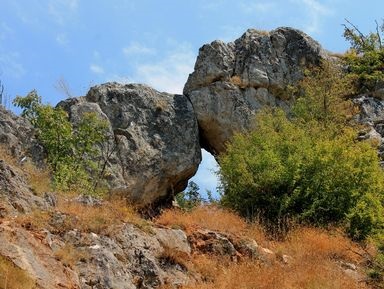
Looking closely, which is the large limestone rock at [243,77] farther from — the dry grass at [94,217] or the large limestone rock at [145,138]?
the dry grass at [94,217]

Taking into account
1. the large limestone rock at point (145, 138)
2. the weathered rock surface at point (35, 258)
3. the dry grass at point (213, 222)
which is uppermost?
the large limestone rock at point (145, 138)

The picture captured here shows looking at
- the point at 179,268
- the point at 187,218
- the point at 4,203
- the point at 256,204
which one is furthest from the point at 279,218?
the point at 4,203

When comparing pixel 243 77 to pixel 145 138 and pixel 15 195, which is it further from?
pixel 15 195

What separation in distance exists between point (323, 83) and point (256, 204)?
33.1 feet

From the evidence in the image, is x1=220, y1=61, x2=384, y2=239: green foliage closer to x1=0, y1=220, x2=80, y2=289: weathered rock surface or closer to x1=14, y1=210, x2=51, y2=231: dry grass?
x1=14, y1=210, x2=51, y2=231: dry grass

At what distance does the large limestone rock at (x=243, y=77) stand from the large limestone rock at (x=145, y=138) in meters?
1.25

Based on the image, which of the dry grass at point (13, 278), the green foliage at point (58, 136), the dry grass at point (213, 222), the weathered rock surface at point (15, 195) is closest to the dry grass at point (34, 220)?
the weathered rock surface at point (15, 195)

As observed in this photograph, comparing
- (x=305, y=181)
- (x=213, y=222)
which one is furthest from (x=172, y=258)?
(x=305, y=181)

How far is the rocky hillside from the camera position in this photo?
433 inches

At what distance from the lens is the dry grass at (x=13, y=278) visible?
29.0 feet

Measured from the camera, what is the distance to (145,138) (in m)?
26.8

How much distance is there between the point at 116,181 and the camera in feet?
81.6

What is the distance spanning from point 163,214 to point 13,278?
7217mm

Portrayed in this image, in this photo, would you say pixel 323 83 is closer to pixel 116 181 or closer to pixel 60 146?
pixel 116 181
